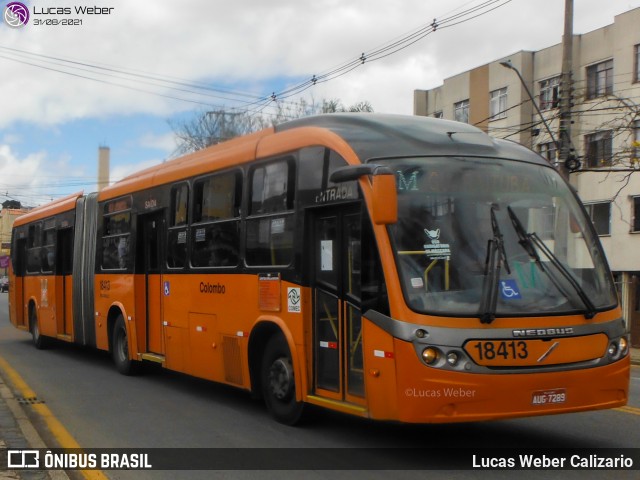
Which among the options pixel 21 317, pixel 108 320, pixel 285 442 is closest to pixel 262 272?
pixel 285 442

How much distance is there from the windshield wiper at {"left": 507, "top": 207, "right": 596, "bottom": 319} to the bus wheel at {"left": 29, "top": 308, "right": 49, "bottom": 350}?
14.1 m

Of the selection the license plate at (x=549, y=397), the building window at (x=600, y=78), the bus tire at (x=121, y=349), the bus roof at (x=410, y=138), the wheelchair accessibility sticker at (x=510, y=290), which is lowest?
the bus tire at (x=121, y=349)

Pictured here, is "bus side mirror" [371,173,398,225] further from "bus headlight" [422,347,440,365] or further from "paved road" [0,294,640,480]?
"paved road" [0,294,640,480]

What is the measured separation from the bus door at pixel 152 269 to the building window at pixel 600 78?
22.8 meters

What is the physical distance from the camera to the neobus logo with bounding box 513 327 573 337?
6.77 metres

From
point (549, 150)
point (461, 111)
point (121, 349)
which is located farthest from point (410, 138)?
point (461, 111)

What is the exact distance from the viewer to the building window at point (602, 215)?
3114 centimetres

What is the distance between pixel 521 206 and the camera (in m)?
7.47

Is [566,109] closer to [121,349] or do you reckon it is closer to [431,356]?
[121,349]

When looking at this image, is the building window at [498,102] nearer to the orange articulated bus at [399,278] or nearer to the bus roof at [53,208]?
the bus roof at [53,208]

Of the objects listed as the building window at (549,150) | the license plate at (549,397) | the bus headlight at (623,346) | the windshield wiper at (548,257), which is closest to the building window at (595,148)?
the building window at (549,150)

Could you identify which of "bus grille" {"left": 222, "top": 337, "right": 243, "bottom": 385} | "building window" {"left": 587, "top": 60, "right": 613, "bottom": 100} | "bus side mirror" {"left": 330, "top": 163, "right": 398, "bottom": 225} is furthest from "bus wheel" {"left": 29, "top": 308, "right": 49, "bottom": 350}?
"building window" {"left": 587, "top": 60, "right": 613, "bottom": 100}

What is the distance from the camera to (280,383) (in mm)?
8820

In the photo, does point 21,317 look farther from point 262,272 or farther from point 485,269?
point 485,269
